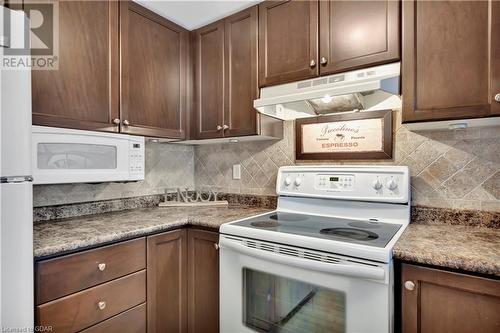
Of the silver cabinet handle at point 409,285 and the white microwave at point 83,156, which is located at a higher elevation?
the white microwave at point 83,156

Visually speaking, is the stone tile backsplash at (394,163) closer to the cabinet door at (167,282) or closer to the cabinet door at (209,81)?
the cabinet door at (209,81)

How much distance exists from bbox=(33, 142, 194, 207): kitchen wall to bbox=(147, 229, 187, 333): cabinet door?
2.07 feet

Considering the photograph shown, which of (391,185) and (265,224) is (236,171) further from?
(391,185)

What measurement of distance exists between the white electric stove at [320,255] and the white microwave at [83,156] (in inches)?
27.1

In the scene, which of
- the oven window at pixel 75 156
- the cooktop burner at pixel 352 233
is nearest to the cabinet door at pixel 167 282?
the oven window at pixel 75 156

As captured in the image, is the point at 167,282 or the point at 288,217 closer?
the point at 167,282

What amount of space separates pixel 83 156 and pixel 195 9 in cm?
114

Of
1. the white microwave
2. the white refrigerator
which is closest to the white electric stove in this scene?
the white microwave

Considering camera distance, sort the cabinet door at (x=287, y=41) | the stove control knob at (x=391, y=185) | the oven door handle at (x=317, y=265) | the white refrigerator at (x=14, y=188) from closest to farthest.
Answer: the white refrigerator at (x=14, y=188)
the oven door handle at (x=317, y=265)
the stove control knob at (x=391, y=185)
the cabinet door at (x=287, y=41)

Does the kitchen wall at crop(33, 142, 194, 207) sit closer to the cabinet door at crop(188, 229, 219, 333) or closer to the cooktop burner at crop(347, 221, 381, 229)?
the cabinet door at crop(188, 229, 219, 333)

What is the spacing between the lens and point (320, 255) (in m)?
1.17

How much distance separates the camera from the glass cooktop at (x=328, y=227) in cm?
122

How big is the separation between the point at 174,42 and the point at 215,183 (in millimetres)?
1102

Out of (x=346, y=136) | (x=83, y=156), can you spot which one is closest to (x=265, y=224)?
(x=346, y=136)
